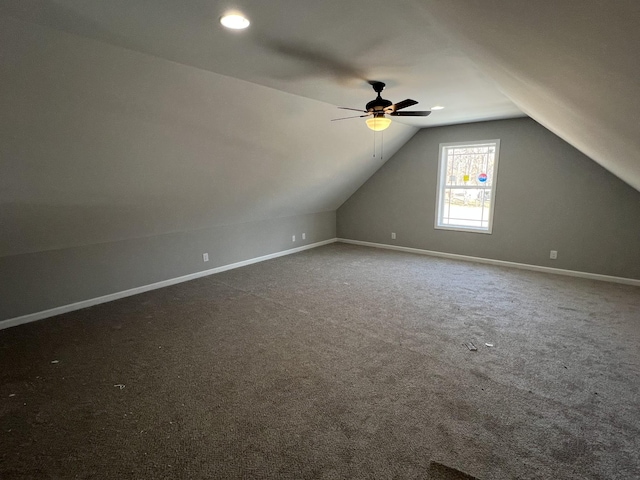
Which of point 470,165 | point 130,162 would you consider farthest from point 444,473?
point 470,165

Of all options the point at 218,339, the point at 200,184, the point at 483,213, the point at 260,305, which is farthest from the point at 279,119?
the point at 483,213

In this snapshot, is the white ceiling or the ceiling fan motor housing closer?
the white ceiling

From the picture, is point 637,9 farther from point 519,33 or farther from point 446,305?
point 446,305

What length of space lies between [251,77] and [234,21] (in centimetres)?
93

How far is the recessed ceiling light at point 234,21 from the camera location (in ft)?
5.73

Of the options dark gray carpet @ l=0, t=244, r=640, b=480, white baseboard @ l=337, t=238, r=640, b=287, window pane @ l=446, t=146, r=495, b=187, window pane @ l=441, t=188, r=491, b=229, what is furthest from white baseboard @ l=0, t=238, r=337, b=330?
window pane @ l=446, t=146, r=495, b=187

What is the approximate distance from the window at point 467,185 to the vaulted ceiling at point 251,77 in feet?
3.91

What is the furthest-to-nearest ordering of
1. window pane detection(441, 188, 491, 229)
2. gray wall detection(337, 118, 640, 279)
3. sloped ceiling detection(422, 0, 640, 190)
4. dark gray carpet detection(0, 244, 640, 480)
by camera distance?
window pane detection(441, 188, 491, 229), gray wall detection(337, 118, 640, 279), dark gray carpet detection(0, 244, 640, 480), sloped ceiling detection(422, 0, 640, 190)

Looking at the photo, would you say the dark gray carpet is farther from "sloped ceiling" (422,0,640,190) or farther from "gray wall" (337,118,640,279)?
"sloped ceiling" (422,0,640,190)

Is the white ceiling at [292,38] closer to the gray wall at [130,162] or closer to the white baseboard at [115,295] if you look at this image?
the gray wall at [130,162]

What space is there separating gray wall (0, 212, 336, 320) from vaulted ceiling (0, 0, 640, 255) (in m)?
0.18

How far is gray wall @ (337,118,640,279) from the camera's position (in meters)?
4.36

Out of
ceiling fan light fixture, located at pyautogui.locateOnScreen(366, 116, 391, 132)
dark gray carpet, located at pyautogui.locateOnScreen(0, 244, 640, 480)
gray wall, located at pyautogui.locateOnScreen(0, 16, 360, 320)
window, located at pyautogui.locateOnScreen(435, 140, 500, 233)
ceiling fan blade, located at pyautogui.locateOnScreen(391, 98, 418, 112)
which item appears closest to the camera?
dark gray carpet, located at pyautogui.locateOnScreen(0, 244, 640, 480)

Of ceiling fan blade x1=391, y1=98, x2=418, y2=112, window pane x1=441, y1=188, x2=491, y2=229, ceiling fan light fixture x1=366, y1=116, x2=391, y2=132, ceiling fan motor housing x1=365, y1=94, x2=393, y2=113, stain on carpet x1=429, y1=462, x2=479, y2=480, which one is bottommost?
stain on carpet x1=429, y1=462, x2=479, y2=480
